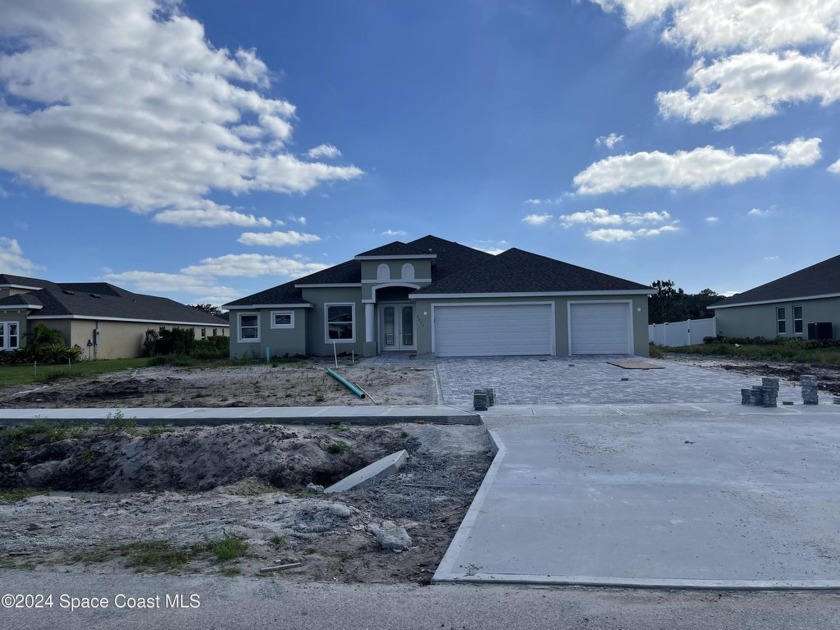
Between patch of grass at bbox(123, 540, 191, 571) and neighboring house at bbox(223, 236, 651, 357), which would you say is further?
neighboring house at bbox(223, 236, 651, 357)

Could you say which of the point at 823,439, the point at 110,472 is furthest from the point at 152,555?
the point at 823,439

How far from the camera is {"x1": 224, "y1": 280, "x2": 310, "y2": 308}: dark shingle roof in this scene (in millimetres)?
26719

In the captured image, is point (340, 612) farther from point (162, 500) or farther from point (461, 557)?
point (162, 500)

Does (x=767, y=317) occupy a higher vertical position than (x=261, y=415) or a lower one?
higher

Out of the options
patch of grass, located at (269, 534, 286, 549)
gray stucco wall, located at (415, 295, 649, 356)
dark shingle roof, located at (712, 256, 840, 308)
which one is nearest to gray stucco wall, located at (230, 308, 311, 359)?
gray stucco wall, located at (415, 295, 649, 356)

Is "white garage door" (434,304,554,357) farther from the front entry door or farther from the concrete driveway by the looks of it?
the front entry door

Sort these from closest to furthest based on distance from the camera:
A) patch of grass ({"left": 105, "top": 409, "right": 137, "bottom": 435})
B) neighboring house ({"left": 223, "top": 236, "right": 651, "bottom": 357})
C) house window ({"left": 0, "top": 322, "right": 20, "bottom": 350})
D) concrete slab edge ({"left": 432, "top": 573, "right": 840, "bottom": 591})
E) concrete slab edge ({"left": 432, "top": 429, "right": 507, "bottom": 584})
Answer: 1. concrete slab edge ({"left": 432, "top": 573, "right": 840, "bottom": 591})
2. concrete slab edge ({"left": 432, "top": 429, "right": 507, "bottom": 584})
3. patch of grass ({"left": 105, "top": 409, "right": 137, "bottom": 435})
4. neighboring house ({"left": 223, "top": 236, "right": 651, "bottom": 357})
5. house window ({"left": 0, "top": 322, "right": 20, "bottom": 350})

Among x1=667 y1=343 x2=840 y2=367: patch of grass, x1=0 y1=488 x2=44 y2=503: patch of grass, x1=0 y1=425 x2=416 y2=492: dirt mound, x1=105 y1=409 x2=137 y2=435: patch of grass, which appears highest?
x1=667 y1=343 x2=840 y2=367: patch of grass

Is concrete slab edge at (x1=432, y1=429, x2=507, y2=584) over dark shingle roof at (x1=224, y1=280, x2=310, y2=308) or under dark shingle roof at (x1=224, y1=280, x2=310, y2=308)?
under

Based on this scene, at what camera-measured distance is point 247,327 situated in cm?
2725

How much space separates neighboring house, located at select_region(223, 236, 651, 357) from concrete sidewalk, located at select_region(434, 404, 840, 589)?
44.0ft

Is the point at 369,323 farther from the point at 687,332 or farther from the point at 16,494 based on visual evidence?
the point at 687,332

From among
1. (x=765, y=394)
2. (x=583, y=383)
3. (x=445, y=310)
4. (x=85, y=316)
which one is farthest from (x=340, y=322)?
(x=765, y=394)

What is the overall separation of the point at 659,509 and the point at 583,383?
31.2 ft
